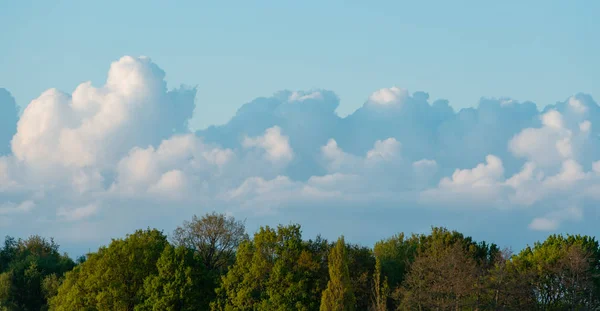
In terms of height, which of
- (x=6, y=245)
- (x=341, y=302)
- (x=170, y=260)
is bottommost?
(x=341, y=302)

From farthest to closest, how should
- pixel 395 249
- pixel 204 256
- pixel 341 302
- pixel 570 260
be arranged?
pixel 395 249 < pixel 204 256 < pixel 570 260 < pixel 341 302

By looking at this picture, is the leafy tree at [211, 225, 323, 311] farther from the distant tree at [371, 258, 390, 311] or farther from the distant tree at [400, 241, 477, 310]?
the distant tree at [400, 241, 477, 310]

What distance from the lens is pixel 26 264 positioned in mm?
94312

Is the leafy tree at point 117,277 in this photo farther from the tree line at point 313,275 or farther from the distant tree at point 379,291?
the distant tree at point 379,291

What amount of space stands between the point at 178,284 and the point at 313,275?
11841 millimetres

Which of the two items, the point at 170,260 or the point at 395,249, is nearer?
the point at 170,260

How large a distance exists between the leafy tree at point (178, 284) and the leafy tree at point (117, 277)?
1722 millimetres

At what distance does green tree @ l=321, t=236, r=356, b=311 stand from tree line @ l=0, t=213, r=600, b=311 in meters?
0.08

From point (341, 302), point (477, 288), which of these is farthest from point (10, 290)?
point (477, 288)

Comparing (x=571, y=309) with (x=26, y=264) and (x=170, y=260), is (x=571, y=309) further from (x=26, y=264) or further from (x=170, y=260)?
(x=26, y=264)

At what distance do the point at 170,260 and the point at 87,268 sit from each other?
9126 mm

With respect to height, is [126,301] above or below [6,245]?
below

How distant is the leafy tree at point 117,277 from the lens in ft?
228

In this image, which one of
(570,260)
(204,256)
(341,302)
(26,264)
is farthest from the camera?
(26,264)
